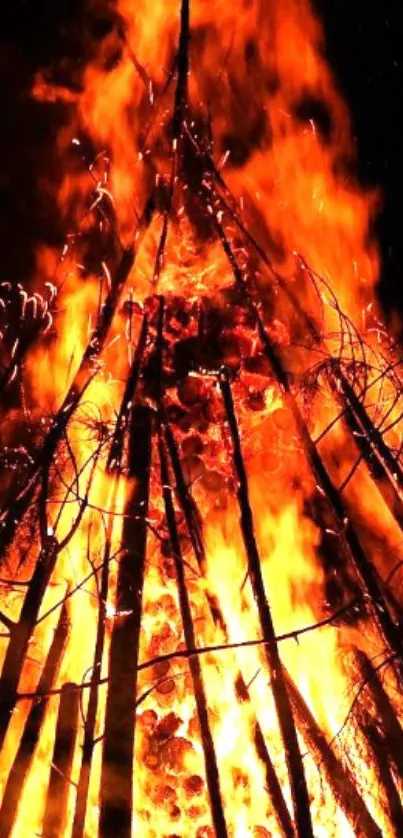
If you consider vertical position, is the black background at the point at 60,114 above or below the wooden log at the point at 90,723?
above

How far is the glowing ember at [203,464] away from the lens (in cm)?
430

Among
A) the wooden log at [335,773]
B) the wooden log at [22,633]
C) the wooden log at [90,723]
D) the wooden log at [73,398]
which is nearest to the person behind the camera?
the wooden log at [90,723]

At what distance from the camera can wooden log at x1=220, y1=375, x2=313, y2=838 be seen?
391 cm

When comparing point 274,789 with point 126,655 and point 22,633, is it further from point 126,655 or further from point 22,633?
point 22,633

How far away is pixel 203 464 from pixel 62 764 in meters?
2.06

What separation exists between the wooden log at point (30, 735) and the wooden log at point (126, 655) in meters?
0.34

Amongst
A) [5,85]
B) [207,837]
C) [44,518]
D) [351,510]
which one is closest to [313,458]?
[351,510]

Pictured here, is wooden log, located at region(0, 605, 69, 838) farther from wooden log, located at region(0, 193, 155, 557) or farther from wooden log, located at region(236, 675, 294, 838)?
wooden log, located at region(236, 675, 294, 838)

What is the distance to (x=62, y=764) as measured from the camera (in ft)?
13.8

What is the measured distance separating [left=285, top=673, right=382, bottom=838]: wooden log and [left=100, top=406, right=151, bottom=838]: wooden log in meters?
0.88

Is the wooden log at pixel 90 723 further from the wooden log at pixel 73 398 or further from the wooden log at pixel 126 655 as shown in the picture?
the wooden log at pixel 73 398

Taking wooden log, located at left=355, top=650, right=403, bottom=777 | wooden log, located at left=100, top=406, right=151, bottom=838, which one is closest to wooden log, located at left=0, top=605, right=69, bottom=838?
wooden log, located at left=100, top=406, right=151, bottom=838

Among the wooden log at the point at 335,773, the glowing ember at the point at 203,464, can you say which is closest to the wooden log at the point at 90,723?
the glowing ember at the point at 203,464

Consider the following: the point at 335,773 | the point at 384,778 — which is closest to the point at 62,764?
the point at 335,773
